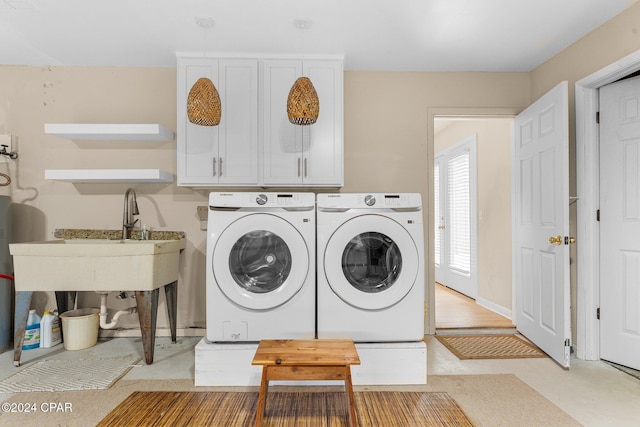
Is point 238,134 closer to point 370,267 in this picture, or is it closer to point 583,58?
point 370,267

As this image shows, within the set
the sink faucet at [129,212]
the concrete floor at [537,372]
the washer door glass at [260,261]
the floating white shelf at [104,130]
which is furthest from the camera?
the sink faucet at [129,212]

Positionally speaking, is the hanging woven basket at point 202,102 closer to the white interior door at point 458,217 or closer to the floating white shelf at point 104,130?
the floating white shelf at point 104,130

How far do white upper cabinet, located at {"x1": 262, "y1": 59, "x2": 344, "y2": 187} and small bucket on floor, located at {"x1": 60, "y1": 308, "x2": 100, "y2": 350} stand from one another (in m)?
1.72

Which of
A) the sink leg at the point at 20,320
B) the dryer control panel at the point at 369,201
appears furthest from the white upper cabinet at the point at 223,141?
the sink leg at the point at 20,320

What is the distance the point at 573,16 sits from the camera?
2.28m

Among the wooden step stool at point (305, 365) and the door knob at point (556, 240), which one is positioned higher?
the door knob at point (556, 240)

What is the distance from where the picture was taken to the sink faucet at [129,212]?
111 inches

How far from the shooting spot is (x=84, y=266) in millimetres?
2320

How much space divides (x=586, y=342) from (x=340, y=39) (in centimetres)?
274

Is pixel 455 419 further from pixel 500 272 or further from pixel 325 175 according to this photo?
pixel 500 272

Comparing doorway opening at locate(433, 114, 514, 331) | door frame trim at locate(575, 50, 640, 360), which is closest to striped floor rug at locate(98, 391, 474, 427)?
door frame trim at locate(575, 50, 640, 360)

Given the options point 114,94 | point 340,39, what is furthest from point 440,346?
point 114,94

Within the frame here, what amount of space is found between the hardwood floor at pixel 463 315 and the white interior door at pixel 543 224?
0.30 metres

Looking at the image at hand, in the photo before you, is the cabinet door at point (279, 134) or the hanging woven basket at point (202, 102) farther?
the cabinet door at point (279, 134)
